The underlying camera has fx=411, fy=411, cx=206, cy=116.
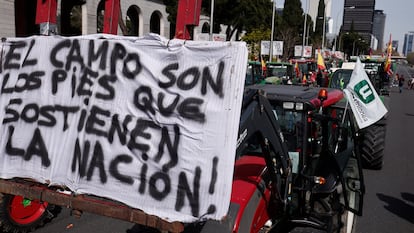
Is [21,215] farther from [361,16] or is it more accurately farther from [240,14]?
[361,16]

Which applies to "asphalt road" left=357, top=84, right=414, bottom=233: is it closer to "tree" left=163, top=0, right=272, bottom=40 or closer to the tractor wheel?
the tractor wheel

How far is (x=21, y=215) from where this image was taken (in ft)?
17.4

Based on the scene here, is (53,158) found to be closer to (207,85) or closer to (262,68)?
(207,85)

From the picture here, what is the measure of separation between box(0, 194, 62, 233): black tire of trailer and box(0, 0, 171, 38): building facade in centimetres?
1206

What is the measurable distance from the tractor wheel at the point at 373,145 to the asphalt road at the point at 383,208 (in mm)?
291

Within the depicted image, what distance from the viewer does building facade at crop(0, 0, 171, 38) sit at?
2031 centimetres

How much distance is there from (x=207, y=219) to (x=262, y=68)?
17.4m

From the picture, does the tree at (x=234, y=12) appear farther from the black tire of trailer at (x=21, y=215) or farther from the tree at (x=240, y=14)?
the black tire of trailer at (x=21, y=215)

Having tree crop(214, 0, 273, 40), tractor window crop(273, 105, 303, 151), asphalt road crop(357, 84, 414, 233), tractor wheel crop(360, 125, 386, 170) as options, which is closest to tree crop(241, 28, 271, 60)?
tree crop(214, 0, 273, 40)

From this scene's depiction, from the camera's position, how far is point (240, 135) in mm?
3008

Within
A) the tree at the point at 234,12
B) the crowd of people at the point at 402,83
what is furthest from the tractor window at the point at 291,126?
the crowd of people at the point at 402,83

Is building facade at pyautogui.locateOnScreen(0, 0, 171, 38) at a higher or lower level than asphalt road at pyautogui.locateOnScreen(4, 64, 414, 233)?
higher

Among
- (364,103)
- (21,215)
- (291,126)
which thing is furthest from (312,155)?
(21,215)

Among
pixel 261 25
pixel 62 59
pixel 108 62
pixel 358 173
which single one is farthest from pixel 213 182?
pixel 261 25
